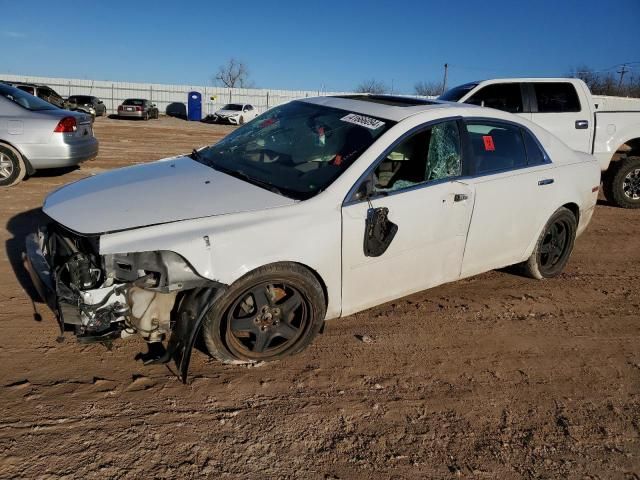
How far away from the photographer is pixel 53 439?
8.05 ft

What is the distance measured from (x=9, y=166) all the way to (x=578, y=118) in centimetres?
863

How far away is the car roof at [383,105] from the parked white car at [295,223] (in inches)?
0.8

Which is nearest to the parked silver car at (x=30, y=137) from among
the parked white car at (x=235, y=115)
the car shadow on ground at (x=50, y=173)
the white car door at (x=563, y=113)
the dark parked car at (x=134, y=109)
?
the car shadow on ground at (x=50, y=173)

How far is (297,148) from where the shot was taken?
376 centimetres

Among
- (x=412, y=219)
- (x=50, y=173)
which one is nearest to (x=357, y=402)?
(x=412, y=219)

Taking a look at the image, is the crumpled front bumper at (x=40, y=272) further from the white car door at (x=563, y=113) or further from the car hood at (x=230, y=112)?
the car hood at (x=230, y=112)

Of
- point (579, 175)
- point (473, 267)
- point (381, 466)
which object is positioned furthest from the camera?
point (579, 175)

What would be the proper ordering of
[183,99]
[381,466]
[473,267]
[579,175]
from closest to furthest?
1. [381,466]
2. [473,267]
3. [579,175]
4. [183,99]

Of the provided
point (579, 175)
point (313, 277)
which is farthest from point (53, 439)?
point (579, 175)

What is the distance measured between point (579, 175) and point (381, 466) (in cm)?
348

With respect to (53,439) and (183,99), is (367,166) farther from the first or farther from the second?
(183,99)

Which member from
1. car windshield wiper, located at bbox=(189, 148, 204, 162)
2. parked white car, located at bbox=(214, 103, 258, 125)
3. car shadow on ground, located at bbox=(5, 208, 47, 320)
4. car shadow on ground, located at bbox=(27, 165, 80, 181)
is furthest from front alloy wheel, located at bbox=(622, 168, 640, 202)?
parked white car, located at bbox=(214, 103, 258, 125)

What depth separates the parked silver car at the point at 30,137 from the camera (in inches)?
293

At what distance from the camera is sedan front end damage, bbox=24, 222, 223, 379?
2.73m
